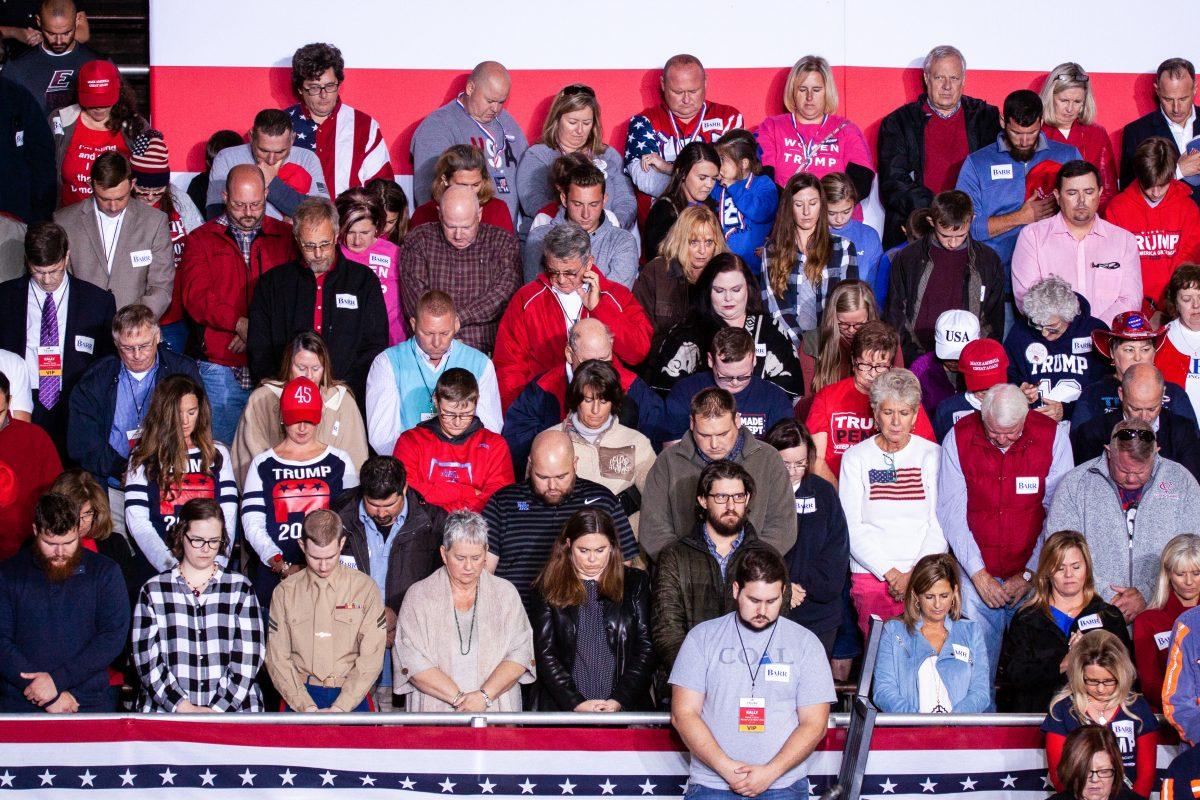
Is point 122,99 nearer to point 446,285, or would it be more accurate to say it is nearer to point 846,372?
point 446,285

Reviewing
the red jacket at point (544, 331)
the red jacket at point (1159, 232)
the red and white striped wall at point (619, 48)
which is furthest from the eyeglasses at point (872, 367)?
the red and white striped wall at point (619, 48)

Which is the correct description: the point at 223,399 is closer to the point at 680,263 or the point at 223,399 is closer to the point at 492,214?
the point at 492,214

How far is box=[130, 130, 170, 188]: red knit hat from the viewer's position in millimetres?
9133

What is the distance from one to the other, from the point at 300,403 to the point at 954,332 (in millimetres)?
3327

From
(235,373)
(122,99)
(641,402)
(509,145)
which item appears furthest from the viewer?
(509,145)

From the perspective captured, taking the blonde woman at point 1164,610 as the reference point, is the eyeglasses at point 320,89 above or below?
above

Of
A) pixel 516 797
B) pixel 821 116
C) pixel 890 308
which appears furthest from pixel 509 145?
pixel 516 797

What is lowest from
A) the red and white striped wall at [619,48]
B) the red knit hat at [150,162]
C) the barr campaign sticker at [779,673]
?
the barr campaign sticker at [779,673]

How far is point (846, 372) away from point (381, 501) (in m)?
2.58

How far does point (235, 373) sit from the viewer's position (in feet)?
28.7

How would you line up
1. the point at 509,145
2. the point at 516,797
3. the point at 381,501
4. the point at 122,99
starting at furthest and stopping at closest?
the point at 509,145, the point at 122,99, the point at 381,501, the point at 516,797

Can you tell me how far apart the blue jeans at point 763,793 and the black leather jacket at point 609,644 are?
76cm

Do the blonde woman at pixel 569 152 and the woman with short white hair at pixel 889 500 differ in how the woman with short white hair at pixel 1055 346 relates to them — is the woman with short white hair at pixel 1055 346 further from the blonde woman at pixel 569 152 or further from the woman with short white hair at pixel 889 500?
the blonde woman at pixel 569 152

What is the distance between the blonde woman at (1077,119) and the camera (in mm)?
10148
